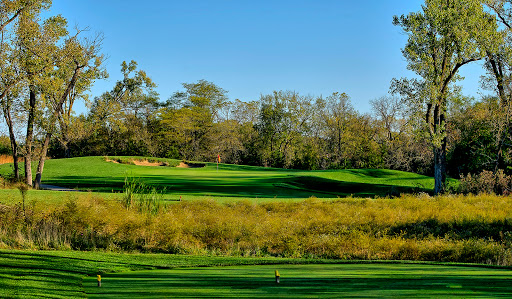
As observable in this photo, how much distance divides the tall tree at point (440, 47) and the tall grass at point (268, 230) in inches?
326

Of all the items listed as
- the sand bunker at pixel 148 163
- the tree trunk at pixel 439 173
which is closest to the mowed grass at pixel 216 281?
the tree trunk at pixel 439 173

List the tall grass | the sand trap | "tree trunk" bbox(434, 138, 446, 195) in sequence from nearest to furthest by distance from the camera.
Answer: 1. the tall grass
2. "tree trunk" bbox(434, 138, 446, 195)
3. the sand trap

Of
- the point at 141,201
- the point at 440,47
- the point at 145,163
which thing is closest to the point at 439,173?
the point at 440,47

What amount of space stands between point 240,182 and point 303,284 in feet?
61.6

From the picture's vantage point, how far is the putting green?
5.57m

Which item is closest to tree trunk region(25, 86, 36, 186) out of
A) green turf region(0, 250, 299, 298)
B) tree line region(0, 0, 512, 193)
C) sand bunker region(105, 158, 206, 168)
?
tree line region(0, 0, 512, 193)

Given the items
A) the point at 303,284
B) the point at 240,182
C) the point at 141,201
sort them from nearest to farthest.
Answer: the point at 303,284, the point at 141,201, the point at 240,182

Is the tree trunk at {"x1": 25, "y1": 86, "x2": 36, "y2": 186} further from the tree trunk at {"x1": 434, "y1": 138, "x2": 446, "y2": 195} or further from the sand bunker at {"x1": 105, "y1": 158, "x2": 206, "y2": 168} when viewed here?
the tree trunk at {"x1": 434, "y1": 138, "x2": 446, "y2": 195}

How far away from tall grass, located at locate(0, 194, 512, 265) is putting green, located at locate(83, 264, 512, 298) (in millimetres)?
4343

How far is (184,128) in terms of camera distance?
54.7m

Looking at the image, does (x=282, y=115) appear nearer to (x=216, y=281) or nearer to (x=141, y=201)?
(x=141, y=201)

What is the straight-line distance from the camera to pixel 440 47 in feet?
78.6

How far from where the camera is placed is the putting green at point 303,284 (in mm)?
5574

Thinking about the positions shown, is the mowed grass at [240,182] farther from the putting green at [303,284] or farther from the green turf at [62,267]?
the putting green at [303,284]
